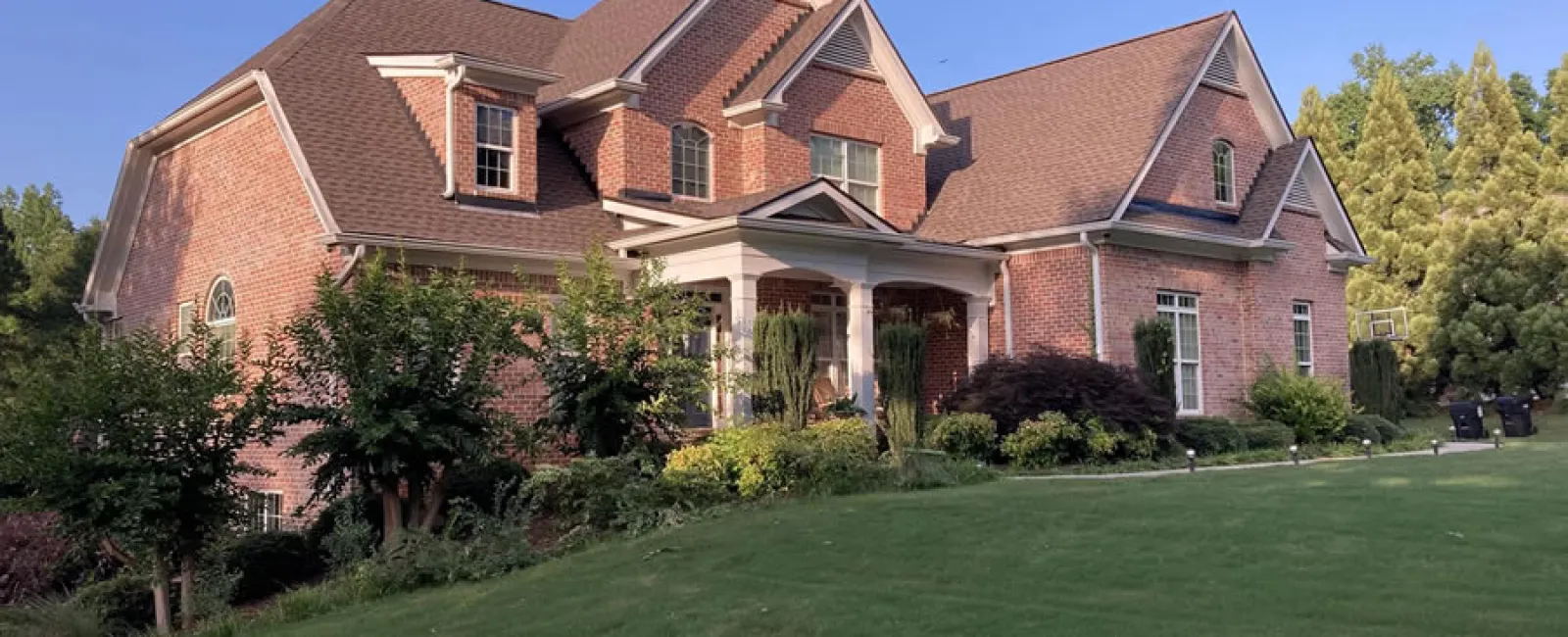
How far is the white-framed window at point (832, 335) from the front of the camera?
21.3 m

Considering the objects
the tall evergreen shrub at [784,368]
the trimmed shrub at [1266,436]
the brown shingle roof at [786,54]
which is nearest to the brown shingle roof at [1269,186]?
the trimmed shrub at [1266,436]

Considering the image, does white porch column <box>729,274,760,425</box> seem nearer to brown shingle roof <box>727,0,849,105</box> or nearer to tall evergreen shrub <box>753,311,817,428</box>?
tall evergreen shrub <box>753,311,817,428</box>

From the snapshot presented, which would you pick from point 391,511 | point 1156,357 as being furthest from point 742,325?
point 1156,357

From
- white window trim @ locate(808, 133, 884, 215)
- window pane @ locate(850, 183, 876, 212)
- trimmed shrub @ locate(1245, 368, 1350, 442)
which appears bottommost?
trimmed shrub @ locate(1245, 368, 1350, 442)

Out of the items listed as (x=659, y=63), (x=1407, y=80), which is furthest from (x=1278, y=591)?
(x=1407, y=80)

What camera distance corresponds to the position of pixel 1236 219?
76.2 ft

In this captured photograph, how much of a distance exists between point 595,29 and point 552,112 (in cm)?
297

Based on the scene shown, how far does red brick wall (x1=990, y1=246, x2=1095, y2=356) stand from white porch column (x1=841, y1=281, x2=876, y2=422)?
2979 mm

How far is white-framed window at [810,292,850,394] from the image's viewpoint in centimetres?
2130

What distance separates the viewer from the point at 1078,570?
8.50 metres

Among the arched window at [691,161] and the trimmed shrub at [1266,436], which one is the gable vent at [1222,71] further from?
the arched window at [691,161]

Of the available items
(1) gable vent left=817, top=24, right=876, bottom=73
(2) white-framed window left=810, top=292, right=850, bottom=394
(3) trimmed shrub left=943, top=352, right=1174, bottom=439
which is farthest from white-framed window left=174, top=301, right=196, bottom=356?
(3) trimmed shrub left=943, top=352, right=1174, bottom=439

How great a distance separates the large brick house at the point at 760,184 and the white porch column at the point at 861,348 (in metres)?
0.04

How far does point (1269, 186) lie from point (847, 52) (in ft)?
27.7
